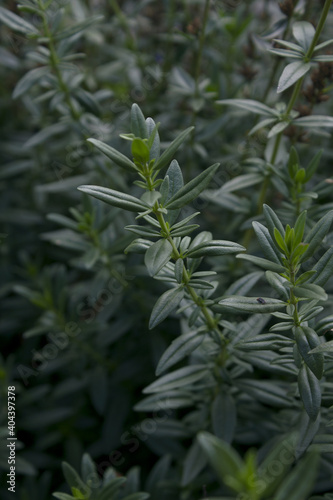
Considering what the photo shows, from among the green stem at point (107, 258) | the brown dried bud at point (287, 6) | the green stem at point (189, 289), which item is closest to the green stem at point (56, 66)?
the green stem at point (107, 258)

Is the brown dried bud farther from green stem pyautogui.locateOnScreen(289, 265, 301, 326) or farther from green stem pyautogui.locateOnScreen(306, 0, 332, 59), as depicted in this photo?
green stem pyautogui.locateOnScreen(289, 265, 301, 326)

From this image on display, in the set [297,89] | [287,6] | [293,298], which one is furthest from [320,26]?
[293,298]

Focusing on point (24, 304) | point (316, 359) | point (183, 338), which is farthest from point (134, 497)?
point (24, 304)

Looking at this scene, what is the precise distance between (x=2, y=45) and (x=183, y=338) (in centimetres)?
192

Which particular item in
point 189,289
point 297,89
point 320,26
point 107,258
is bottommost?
point 107,258

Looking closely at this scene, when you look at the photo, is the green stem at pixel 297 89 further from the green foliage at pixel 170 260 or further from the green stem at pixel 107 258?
the green stem at pixel 107 258

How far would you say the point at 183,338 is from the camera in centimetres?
118

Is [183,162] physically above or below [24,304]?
above

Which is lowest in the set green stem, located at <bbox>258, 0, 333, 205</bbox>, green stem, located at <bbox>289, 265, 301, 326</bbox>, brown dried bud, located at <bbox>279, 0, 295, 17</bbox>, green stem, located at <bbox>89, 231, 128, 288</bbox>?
green stem, located at <bbox>89, 231, 128, 288</bbox>

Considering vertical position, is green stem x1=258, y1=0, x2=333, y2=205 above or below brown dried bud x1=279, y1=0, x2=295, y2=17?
below

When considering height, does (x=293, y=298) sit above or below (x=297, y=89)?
below

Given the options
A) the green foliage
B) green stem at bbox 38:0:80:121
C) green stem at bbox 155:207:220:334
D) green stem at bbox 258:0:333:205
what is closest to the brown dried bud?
the green foliage

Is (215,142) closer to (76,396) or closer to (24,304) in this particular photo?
(24,304)

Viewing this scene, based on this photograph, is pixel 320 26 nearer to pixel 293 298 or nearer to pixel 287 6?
pixel 287 6
